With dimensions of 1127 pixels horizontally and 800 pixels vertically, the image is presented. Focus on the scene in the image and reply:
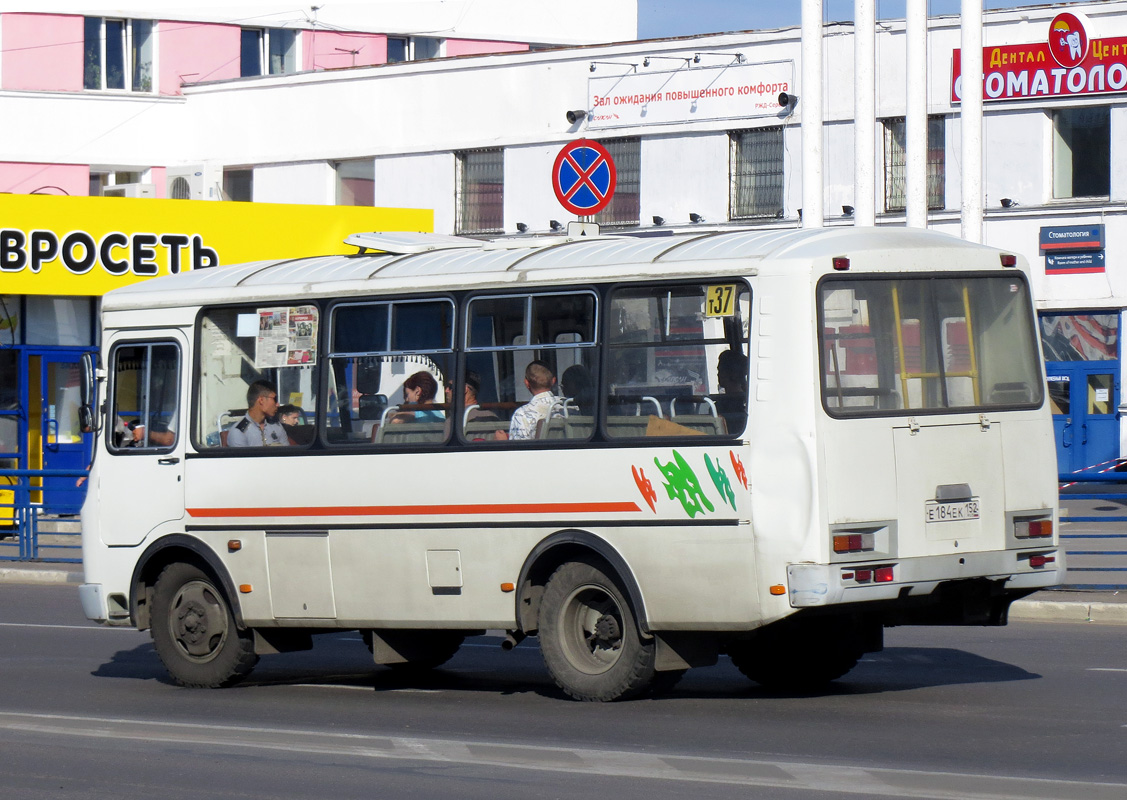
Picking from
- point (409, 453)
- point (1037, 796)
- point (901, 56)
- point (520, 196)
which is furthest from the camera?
point (520, 196)

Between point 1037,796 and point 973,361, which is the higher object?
point 973,361

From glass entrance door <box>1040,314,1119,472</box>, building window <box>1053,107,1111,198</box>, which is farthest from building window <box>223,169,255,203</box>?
glass entrance door <box>1040,314,1119,472</box>

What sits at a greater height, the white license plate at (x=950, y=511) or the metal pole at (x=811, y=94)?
the metal pole at (x=811, y=94)

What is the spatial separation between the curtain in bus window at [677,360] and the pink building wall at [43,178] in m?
32.9

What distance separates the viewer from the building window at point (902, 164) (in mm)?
33188

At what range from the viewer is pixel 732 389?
1038cm

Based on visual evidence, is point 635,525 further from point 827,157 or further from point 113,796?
point 827,157

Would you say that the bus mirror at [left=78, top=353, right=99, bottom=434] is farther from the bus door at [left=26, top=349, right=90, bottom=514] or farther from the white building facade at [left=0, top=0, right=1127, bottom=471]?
the white building facade at [left=0, top=0, right=1127, bottom=471]

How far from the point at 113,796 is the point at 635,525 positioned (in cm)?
342

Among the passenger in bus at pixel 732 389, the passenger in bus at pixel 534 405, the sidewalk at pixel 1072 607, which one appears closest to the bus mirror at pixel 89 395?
the passenger in bus at pixel 534 405

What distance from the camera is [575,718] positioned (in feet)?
34.3

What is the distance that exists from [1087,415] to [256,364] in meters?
22.5

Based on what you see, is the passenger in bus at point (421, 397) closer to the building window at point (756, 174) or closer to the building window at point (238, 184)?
the building window at point (756, 174)

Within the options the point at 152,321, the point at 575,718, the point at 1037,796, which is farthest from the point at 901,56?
the point at 1037,796
